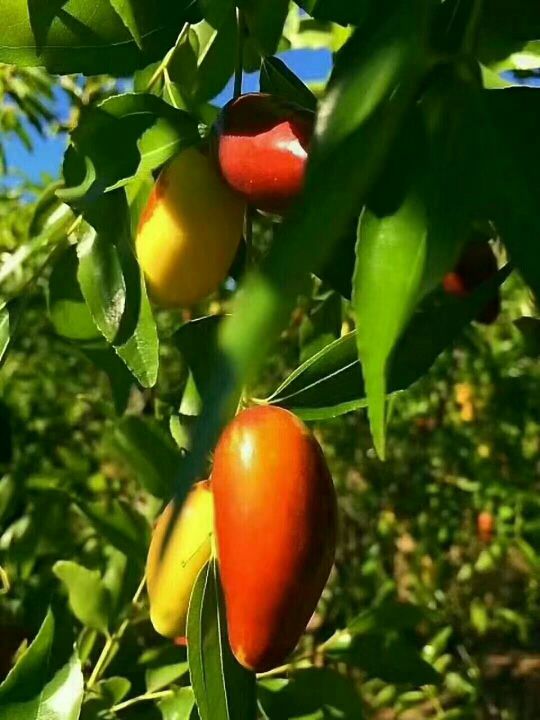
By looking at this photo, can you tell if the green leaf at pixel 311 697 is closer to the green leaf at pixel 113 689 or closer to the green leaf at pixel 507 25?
the green leaf at pixel 113 689

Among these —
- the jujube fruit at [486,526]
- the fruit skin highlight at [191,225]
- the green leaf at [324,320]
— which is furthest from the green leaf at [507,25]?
the jujube fruit at [486,526]

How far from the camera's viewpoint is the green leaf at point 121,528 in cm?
97

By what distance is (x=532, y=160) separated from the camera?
0.36 metres

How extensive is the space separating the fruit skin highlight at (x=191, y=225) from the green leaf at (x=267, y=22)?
0.09 metres

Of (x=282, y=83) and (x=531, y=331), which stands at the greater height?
(x=282, y=83)

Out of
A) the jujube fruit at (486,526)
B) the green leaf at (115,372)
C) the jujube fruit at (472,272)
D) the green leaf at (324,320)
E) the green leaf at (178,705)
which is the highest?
the green leaf at (115,372)

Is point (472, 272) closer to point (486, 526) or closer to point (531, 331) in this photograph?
point (531, 331)

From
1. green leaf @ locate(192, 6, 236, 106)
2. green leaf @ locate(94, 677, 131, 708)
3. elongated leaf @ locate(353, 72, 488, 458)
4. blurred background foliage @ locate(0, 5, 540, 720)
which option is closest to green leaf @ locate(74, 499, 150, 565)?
blurred background foliage @ locate(0, 5, 540, 720)

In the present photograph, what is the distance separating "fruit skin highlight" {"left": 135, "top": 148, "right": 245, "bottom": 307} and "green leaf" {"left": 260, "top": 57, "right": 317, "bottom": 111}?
11 centimetres

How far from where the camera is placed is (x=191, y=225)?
63cm

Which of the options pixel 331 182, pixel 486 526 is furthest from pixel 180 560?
pixel 486 526

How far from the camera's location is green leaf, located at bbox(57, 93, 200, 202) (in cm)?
61

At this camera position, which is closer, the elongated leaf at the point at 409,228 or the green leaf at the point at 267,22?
the elongated leaf at the point at 409,228

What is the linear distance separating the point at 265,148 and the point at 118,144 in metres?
0.10
